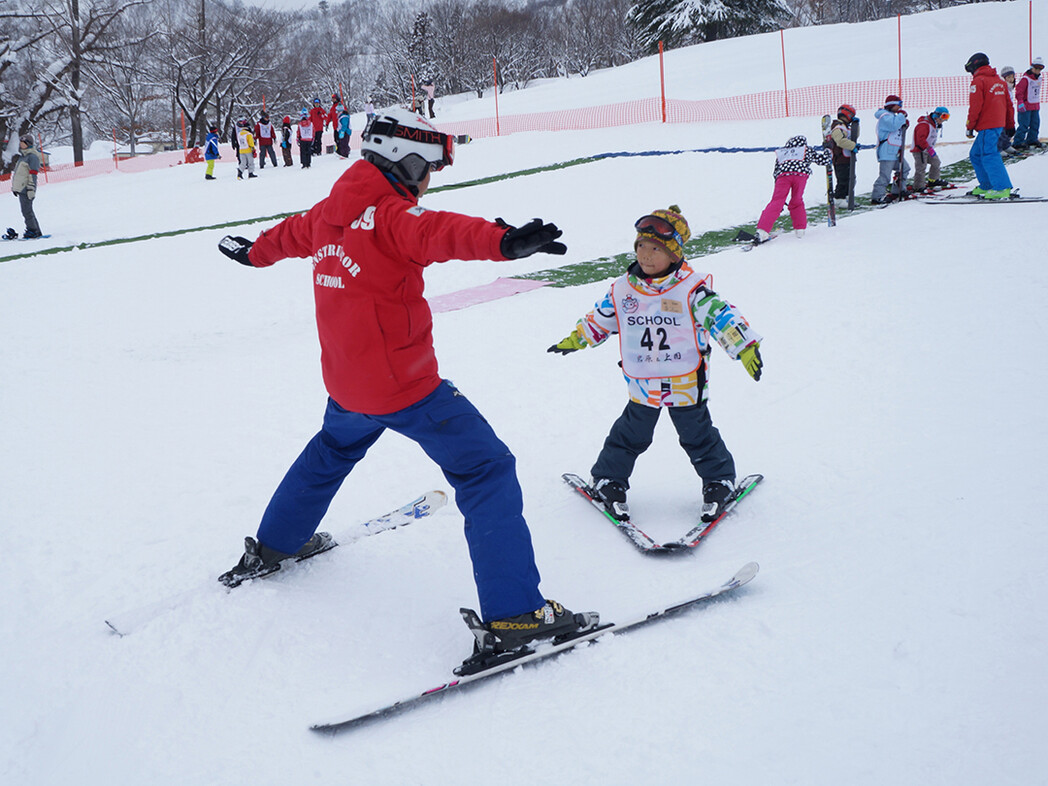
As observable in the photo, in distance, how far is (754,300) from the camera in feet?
22.6

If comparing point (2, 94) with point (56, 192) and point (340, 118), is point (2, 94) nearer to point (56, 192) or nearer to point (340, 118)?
point (56, 192)

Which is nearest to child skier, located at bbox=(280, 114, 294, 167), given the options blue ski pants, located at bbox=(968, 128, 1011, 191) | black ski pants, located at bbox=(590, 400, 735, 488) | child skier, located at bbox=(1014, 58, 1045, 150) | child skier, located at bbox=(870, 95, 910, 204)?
child skier, located at bbox=(870, 95, 910, 204)

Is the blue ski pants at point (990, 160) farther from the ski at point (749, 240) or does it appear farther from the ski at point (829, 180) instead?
the ski at point (749, 240)

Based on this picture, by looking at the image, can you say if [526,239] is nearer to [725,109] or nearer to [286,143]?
[286,143]

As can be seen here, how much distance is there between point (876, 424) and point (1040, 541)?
134cm

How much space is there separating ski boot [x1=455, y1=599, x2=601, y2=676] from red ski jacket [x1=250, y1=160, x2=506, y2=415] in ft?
2.62

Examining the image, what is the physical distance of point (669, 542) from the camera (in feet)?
11.0

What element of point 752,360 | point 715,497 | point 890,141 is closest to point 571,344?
point 752,360

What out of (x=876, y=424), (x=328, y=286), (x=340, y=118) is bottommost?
(x=876, y=424)

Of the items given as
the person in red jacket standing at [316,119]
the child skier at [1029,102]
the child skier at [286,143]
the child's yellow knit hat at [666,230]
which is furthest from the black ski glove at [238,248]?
the child skier at [286,143]

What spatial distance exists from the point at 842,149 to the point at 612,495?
8.73 metres

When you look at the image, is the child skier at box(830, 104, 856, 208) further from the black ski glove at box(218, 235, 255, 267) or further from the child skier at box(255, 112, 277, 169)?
the child skier at box(255, 112, 277, 169)

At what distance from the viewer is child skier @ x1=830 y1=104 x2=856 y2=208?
1015 centimetres

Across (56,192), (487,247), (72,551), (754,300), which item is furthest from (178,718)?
(56,192)
